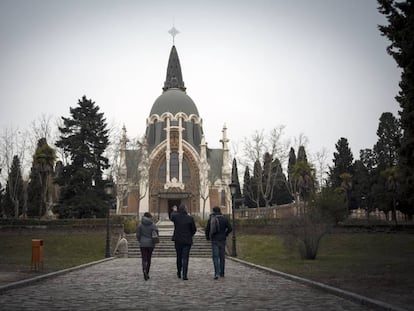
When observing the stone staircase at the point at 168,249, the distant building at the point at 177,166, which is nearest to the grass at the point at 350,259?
the stone staircase at the point at 168,249

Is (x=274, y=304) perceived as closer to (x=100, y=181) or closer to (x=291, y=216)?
(x=291, y=216)

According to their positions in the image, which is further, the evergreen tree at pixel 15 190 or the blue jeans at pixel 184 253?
the evergreen tree at pixel 15 190

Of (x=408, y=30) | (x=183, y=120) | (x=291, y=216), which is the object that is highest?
(x=183, y=120)

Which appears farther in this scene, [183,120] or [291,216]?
[183,120]

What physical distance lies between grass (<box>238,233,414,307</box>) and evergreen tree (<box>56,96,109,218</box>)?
13.6 meters

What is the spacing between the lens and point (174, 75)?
7294cm

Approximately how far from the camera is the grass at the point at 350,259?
10359 millimetres

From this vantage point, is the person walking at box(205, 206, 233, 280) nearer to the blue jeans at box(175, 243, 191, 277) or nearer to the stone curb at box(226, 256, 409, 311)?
the blue jeans at box(175, 243, 191, 277)

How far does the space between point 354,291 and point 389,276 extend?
3604 mm

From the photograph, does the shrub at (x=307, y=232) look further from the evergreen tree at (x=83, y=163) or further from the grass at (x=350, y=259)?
the evergreen tree at (x=83, y=163)

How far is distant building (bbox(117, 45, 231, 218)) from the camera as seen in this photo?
5856cm

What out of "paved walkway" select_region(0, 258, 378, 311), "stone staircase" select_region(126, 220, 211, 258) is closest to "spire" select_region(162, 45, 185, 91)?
"stone staircase" select_region(126, 220, 211, 258)

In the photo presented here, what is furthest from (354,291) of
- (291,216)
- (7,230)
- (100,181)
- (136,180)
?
(136,180)

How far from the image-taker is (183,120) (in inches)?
2522
